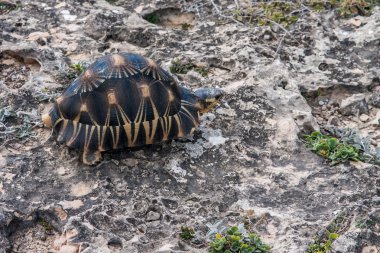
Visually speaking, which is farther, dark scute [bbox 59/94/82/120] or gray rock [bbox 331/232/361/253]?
dark scute [bbox 59/94/82/120]

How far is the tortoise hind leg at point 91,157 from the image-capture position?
3.68m

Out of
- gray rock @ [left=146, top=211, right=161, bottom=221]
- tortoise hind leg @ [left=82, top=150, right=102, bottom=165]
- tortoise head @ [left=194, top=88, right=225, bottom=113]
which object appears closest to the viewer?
gray rock @ [left=146, top=211, right=161, bottom=221]

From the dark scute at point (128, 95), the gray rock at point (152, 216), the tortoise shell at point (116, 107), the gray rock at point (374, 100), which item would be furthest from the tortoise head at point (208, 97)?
the gray rock at point (374, 100)

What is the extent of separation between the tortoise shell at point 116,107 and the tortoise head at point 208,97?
0.30 m

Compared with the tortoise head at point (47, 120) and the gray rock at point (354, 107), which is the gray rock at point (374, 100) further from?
the tortoise head at point (47, 120)

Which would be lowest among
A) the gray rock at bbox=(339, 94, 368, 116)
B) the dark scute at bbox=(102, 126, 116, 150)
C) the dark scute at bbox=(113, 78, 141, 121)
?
the gray rock at bbox=(339, 94, 368, 116)

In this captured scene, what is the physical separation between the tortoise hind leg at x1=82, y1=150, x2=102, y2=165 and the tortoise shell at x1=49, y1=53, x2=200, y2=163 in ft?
0.06

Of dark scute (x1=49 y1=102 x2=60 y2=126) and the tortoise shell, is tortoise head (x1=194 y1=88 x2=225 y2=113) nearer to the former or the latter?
the tortoise shell

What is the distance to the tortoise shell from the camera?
3580 millimetres

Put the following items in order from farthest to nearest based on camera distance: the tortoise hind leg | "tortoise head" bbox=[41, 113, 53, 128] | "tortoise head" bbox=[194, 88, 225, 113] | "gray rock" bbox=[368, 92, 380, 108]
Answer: "gray rock" bbox=[368, 92, 380, 108] → "tortoise head" bbox=[194, 88, 225, 113] → "tortoise head" bbox=[41, 113, 53, 128] → the tortoise hind leg

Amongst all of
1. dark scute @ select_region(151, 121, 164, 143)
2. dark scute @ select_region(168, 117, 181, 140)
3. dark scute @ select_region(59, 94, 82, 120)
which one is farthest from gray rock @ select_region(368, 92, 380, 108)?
dark scute @ select_region(59, 94, 82, 120)

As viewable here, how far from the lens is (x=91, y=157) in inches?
145

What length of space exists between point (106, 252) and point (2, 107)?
4.76 feet

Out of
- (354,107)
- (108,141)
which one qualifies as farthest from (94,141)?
(354,107)
